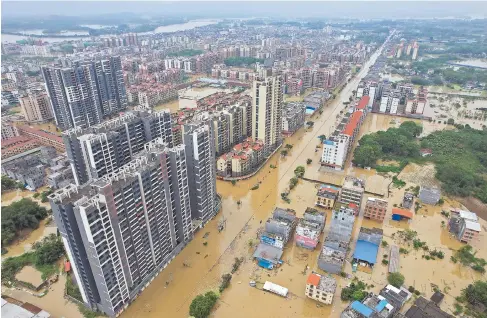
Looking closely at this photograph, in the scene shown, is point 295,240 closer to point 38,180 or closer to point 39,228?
point 39,228

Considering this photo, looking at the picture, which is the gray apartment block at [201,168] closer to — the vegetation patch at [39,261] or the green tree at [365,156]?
the vegetation patch at [39,261]

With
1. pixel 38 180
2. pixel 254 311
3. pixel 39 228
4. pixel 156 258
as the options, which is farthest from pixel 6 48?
pixel 254 311

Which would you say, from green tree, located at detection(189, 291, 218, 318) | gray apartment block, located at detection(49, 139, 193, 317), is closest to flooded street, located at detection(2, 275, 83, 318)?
gray apartment block, located at detection(49, 139, 193, 317)

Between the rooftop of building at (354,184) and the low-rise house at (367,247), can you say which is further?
the rooftop of building at (354,184)

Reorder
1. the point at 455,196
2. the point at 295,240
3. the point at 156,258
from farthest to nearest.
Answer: the point at 455,196, the point at 295,240, the point at 156,258

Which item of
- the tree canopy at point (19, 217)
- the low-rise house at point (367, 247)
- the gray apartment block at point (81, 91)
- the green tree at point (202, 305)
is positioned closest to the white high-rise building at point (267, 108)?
the low-rise house at point (367, 247)
